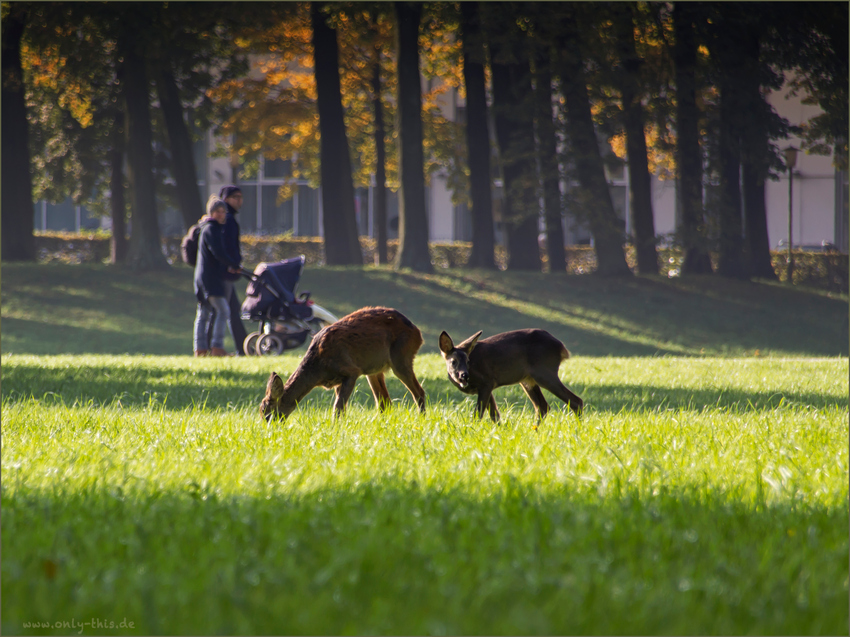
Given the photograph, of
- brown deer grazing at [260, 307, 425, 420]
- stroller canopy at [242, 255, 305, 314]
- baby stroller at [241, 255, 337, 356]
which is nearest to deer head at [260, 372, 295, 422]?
brown deer grazing at [260, 307, 425, 420]

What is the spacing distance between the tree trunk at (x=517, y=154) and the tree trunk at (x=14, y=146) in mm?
13036

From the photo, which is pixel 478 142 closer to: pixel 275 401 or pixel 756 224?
pixel 756 224

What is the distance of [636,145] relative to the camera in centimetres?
2538

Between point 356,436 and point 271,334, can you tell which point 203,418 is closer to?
point 356,436

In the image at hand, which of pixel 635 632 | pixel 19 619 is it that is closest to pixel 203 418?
pixel 19 619

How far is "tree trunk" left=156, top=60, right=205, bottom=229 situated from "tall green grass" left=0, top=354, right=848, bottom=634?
830 inches

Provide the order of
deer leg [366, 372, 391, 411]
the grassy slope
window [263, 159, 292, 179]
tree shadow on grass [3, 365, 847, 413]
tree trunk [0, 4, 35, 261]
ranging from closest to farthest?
deer leg [366, 372, 391, 411] → tree shadow on grass [3, 365, 847, 413] → the grassy slope → tree trunk [0, 4, 35, 261] → window [263, 159, 292, 179]

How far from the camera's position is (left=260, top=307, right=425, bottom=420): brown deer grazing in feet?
20.8

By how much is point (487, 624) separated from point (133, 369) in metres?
8.88

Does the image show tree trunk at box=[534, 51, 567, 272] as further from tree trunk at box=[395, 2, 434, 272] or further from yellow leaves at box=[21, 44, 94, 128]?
yellow leaves at box=[21, 44, 94, 128]

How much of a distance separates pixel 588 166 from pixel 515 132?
2278 mm

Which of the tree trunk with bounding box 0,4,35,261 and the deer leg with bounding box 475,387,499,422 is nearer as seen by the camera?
the deer leg with bounding box 475,387,499,422

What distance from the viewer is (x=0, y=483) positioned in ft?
13.4

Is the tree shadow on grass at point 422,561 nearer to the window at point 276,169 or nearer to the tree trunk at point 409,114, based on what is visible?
the tree trunk at point 409,114
